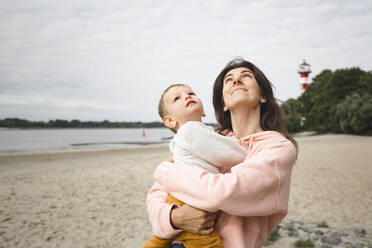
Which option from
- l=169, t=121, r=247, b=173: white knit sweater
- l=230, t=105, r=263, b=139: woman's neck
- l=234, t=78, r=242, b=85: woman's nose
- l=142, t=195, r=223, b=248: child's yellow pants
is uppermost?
l=234, t=78, r=242, b=85: woman's nose

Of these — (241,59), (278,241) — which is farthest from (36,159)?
(241,59)

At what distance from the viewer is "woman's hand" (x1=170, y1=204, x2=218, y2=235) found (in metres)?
1.43

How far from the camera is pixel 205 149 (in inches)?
60.4

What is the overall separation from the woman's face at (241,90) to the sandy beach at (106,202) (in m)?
4.37

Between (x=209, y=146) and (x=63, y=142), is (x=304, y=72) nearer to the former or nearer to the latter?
(x=63, y=142)

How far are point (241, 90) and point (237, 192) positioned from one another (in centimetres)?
82

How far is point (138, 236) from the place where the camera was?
5609 mm

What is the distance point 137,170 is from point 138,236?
708 cm

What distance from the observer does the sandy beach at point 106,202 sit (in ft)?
18.7

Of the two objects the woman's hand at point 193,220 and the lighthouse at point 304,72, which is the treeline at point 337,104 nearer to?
the lighthouse at point 304,72

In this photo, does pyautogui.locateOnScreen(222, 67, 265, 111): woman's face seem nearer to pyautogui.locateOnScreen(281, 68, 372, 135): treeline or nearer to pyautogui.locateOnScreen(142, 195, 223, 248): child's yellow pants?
pyautogui.locateOnScreen(142, 195, 223, 248): child's yellow pants

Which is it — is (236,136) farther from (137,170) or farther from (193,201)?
(137,170)

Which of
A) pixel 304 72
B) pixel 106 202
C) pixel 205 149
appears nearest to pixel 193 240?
pixel 205 149

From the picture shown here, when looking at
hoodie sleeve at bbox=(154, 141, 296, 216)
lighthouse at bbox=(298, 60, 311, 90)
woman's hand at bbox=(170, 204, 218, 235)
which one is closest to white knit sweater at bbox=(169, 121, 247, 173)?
hoodie sleeve at bbox=(154, 141, 296, 216)
